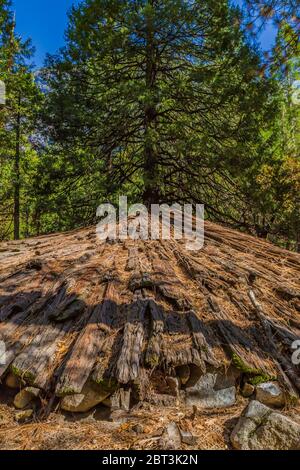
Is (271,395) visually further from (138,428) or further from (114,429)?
(114,429)

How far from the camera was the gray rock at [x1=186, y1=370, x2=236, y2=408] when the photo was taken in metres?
1.62

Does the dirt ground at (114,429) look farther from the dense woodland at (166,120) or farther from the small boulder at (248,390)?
the dense woodland at (166,120)

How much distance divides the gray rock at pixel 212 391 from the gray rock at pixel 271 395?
0.43 ft

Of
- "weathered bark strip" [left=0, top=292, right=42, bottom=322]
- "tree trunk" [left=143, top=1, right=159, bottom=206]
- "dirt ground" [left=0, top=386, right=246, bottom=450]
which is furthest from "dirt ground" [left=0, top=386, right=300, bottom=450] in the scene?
"tree trunk" [left=143, top=1, right=159, bottom=206]

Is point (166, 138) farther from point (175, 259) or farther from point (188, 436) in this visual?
point (188, 436)

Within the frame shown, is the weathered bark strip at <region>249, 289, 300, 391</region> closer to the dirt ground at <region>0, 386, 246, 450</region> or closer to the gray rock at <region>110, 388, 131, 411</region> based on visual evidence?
the dirt ground at <region>0, 386, 246, 450</region>

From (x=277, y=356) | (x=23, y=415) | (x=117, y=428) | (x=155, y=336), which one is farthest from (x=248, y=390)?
(x=23, y=415)

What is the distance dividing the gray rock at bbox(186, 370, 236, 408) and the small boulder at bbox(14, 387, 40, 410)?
0.77m

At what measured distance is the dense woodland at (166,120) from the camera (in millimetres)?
5988

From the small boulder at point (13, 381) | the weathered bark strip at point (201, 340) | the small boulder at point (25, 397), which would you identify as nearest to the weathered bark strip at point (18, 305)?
the small boulder at point (13, 381)

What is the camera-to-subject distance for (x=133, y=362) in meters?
1.70

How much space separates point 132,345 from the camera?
180cm
